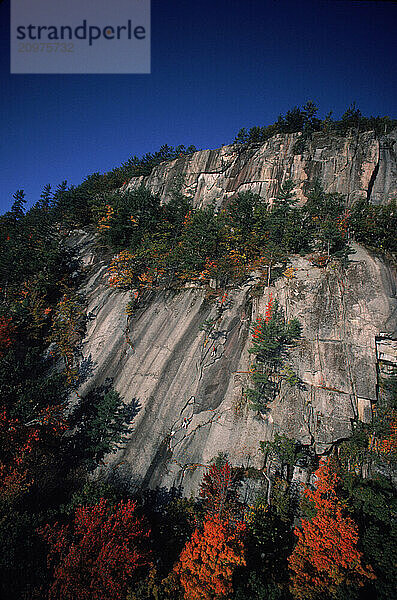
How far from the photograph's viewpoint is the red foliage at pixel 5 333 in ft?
75.1

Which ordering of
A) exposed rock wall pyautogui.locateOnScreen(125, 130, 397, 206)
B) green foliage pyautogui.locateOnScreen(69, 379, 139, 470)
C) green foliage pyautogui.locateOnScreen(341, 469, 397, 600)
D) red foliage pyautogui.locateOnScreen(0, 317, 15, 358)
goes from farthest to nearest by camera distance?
exposed rock wall pyautogui.locateOnScreen(125, 130, 397, 206)
red foliage pyautogui.locateOnScreen(0, 317, 15, 358)
green foliage pyautogui.locateOnScreen(69, 379, 139, 470)
green foliage pyautogui.locateOnScreen(341, 469, 397, 600)

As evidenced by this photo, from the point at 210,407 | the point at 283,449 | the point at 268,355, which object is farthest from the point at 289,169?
the point at 283,449

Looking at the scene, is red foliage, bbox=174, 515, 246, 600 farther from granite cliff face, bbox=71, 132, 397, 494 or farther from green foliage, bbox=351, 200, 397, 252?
green foliage, bbox=351, 200, 397, 252

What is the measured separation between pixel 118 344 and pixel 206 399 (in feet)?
34.1

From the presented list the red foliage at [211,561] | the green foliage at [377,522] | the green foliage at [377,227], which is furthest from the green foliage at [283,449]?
the green foliage at [377,227]

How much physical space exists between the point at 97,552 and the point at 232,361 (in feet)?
45.6

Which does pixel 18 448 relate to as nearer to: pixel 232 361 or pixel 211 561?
pixel 211 561

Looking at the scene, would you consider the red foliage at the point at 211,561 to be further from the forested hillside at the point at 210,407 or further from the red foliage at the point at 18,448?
the red foliage at the point at 18,448

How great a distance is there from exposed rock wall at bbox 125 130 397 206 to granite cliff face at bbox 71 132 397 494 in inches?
54.3

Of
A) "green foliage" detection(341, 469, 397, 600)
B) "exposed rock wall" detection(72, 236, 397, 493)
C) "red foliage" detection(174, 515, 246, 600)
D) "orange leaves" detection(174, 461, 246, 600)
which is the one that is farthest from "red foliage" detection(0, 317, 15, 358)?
"green foliage" detection(341, 469, 397, 600)

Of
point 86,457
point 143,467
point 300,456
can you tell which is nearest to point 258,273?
point 300,456

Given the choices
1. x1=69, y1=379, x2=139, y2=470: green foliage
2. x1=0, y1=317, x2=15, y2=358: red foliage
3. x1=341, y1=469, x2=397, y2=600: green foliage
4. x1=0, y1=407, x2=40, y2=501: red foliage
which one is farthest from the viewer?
x1=0, y1=317, x2=15, y2=358: red foliage

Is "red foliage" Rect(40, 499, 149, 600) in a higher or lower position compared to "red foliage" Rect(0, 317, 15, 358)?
lower

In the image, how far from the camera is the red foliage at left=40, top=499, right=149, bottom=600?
1189 cm
